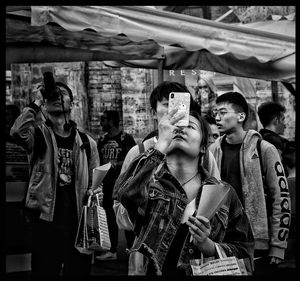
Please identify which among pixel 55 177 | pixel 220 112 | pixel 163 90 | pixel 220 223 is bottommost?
pixel 220 223

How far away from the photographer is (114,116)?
4.22m

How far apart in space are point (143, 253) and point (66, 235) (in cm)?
123

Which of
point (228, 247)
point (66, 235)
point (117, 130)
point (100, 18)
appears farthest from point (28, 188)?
point (228, 247)

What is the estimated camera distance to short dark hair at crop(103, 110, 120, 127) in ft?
13.8

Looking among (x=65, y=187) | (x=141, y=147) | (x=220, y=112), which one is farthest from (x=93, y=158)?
(x=220, y=112)

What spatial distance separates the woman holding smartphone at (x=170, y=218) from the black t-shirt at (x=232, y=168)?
0.98m

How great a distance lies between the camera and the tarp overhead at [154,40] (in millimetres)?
3982

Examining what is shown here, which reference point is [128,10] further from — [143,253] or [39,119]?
[143,253]

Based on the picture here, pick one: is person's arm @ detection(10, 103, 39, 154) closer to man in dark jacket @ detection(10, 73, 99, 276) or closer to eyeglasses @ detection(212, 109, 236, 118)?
man in dark jacket @ detection(10, 73, 99, 276)

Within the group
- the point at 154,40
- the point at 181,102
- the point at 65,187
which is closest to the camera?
the point at 181,102

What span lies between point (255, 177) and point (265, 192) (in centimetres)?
16

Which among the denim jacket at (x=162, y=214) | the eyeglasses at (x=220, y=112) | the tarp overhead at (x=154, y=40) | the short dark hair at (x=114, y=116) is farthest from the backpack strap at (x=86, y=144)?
the denim jacket at (x=162, y=214)

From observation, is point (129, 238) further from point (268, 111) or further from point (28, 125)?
point (268, 111)

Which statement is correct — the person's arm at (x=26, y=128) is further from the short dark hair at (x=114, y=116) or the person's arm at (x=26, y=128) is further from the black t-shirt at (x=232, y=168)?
the black t-shirt at (x=232, y=168)
